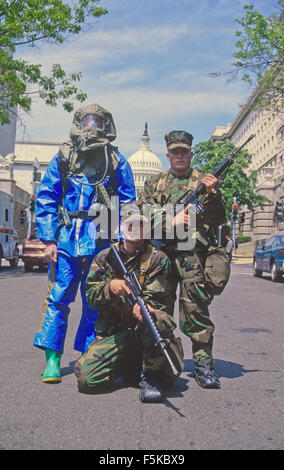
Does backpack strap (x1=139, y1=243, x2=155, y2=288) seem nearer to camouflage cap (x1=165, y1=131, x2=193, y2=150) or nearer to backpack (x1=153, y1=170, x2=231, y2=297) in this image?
backpack (x1=153, y1=170, x2=231, y2=297)

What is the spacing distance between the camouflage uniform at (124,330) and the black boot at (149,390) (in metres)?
0.06

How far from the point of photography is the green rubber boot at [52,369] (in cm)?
→ 413

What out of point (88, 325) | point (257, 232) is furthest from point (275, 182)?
point (88, 325)

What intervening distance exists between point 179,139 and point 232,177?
1717 inches

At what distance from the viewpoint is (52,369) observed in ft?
13.7

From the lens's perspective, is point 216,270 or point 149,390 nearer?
point 149,390

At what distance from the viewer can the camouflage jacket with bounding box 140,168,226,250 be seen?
14.1 feet

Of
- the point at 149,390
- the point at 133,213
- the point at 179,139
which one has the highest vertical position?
the point at 179,139

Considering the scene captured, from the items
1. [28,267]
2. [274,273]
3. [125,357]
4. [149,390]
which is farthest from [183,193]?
[28,267]

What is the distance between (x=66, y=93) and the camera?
18.7 meters

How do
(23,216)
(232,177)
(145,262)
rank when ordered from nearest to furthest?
(145,262) → (23,216) → (232,177)

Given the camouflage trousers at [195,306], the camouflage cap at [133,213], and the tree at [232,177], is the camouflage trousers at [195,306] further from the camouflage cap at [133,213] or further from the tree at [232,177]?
the tree at [232,177]

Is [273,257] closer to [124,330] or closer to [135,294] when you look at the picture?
[124,330]

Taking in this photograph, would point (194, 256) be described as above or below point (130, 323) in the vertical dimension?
above
